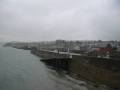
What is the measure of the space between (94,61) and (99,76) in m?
3.67

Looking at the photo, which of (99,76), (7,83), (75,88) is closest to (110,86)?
(99,76)

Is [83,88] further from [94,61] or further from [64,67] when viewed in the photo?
[64,67]

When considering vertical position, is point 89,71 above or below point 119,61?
below

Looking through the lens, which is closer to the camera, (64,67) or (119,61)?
(119,61)

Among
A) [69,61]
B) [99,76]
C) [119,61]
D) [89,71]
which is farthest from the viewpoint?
[69,61]

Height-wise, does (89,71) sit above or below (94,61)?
below

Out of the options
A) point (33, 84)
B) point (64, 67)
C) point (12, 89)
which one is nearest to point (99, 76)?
point (33, 84)

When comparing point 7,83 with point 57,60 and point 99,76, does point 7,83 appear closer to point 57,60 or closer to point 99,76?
point 99,76

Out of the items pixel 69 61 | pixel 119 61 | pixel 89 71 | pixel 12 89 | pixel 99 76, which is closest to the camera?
pixel 12 89

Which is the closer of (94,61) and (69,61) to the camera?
(94,61)

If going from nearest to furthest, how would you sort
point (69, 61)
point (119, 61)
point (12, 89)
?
point (12, 89) < point (119, 61) < point (69, 61)

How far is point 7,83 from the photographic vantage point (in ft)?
74.9

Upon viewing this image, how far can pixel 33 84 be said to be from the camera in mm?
22609

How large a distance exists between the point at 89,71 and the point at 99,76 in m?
3.19
